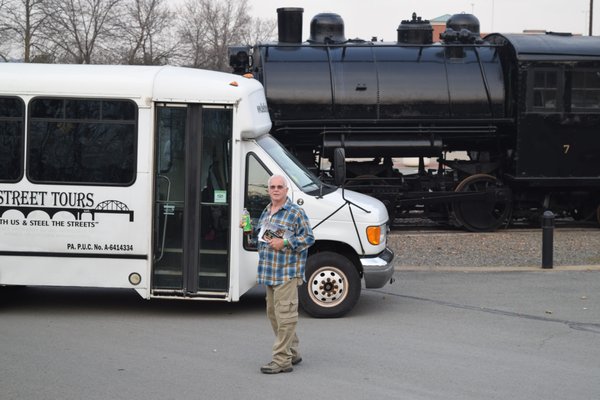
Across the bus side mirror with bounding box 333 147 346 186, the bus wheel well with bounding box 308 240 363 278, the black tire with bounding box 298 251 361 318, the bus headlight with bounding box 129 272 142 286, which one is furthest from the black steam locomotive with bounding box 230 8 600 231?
the bus headlight with bounding box 129 272 142 286

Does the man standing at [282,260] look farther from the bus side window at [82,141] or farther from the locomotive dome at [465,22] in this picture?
the locomotive dome at [465,22]

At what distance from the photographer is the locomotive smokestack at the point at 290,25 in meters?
17.1

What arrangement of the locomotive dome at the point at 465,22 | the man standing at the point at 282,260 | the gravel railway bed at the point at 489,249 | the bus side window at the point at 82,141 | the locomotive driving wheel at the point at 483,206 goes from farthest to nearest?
the locomotive dome at the point at 465,22
the locomotive driving wheel at the point at 483,206
the gravel railway bed at the point at 489,249
the bus side window at the point at 82,141
the man standing at the point at 282,260

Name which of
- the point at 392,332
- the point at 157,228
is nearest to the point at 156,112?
the point at 157,228

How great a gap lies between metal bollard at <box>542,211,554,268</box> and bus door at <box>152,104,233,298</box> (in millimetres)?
5273

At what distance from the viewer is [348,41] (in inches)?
680

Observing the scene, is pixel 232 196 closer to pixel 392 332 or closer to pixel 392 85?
pixel 392 332

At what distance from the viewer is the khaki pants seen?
7.36 m

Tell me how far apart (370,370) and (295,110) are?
917 centimetres

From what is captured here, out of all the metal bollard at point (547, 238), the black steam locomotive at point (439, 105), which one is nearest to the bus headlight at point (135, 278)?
the metal bollard at point (547, 238)

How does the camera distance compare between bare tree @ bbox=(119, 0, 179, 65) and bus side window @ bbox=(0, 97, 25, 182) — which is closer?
bus side window @ bbox=(0, 97, 25, 182)

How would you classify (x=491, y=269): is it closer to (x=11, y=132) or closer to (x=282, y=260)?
(x=282, y=260)

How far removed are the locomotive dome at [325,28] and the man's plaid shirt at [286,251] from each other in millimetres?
10157

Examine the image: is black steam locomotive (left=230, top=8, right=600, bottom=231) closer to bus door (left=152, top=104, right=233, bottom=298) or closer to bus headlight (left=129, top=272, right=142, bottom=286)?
bus door (left=152, top=104, right=233, bottom=298)
